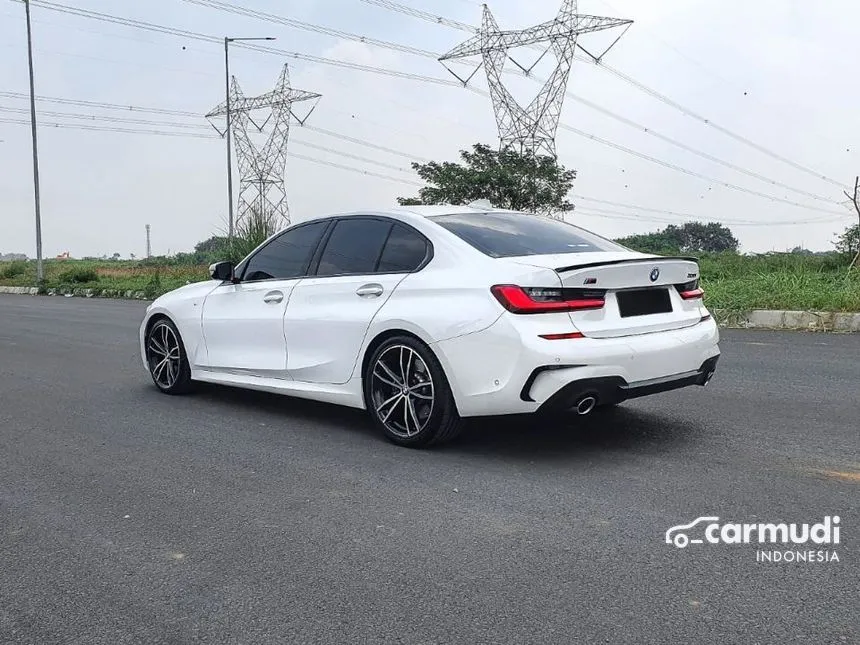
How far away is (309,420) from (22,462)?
6.14ft

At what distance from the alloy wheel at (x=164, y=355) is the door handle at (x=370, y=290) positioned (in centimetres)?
231

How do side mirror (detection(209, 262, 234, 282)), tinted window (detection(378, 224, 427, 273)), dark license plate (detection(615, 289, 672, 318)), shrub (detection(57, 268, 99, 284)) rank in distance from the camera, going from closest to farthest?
dark license plate (detection(615, 289, 672, 318)) → tinted window (detection(378, 224, 427, 273)) → side mirror (detection(209, 262, 234, 282)) → shrub (detection(57, 268, 99, 284))

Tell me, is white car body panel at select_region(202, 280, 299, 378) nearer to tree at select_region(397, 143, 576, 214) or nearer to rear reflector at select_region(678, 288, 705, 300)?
rear reflector at select_region(678, 288, 705, 300)

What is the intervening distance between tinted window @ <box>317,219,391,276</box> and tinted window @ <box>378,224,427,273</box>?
7 centimetres

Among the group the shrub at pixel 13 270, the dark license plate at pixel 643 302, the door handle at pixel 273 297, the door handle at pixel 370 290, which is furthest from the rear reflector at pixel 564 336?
the shrub at pixel 13 270

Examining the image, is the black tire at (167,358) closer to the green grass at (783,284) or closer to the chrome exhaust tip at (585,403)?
the chrome exhaust tip at (585,403)

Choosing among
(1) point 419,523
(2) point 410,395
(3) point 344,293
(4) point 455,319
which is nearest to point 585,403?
(4) point 455,319

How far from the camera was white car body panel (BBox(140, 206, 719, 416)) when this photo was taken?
4488mm

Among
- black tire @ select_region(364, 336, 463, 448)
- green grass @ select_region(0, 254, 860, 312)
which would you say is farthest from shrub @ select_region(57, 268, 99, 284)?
black tire @ select_region(364, 336, 463, 448)

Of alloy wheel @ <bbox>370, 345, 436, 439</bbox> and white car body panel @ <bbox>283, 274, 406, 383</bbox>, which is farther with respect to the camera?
white car body panel @ <bbox>283, 274, 406, 383</bbox>

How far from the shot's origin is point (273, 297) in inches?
239

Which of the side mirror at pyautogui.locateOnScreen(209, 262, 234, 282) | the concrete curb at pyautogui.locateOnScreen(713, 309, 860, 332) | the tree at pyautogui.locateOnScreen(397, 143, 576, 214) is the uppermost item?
the tree at pyautogui.locateOnScreen(397, 143, 576, 214)

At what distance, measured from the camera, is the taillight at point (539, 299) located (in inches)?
177

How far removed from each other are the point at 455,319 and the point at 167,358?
11.1 ft
